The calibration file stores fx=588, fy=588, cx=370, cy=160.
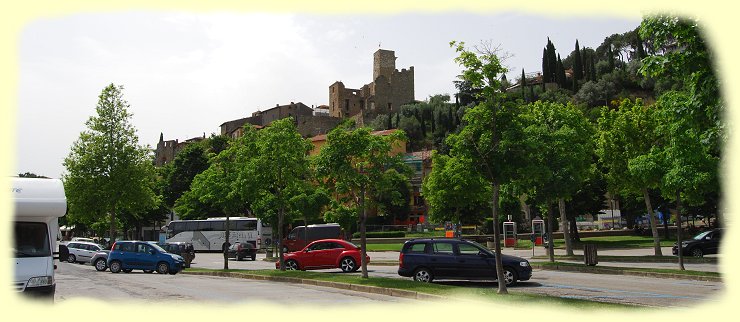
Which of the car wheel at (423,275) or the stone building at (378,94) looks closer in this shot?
the car wheel at (423,275)

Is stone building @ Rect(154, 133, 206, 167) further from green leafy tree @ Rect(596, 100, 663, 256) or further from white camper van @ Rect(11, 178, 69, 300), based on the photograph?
white camper van @ Rect(11, 178, 69, 300)

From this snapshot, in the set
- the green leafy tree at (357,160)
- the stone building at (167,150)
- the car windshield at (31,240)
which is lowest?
the car windshield at (31,240)

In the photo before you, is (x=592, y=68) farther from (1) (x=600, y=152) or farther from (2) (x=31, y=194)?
(2) (x=31, y=194)

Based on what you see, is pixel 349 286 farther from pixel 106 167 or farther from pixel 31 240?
pixel 106 167

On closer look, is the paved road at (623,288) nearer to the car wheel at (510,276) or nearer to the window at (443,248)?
the car wheel at (510,276)

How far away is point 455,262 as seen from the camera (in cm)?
1880

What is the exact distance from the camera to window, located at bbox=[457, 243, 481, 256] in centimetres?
1875

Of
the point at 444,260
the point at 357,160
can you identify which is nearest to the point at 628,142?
the point at 444,260

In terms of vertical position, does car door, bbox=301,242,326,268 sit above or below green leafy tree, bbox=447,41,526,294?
below

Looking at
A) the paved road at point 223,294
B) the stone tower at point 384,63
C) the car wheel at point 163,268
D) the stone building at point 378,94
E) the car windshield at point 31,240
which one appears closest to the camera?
the car windshield at point 31,240

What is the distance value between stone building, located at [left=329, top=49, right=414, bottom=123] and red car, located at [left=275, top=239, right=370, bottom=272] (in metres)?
117

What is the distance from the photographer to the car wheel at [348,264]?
25875mm

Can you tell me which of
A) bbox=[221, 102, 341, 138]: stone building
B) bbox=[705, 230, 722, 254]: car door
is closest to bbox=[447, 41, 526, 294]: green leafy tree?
bbox=[705, 230, 722, 254]: car door

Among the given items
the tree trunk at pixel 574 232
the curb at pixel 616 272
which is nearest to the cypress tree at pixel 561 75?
the tree trunk at pixel 574 232
